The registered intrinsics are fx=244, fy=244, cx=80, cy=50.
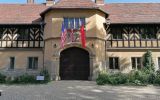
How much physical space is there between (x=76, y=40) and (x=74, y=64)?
83.1 inches

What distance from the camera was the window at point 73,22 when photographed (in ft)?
70.2

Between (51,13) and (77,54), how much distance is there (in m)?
4.35

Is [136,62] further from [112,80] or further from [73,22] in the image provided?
[73,22]

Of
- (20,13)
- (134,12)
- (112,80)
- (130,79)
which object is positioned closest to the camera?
(112,80)

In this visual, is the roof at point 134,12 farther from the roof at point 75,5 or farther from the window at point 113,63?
the window at point 113,63

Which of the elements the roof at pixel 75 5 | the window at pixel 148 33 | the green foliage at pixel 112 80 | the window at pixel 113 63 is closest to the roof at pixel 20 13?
the roof at pixel 75 5

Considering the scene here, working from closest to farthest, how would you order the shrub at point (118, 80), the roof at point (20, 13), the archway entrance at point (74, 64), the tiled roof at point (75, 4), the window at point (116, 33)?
1. the shrub at point (118, 80)
2. the archway entrance at point (74, 64)
3. the tiled roof at point (75, 4)
4. the window at point (116, 33)
5. the roof at point (20, 13)

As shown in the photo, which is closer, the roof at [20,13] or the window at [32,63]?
the window at [32,63]

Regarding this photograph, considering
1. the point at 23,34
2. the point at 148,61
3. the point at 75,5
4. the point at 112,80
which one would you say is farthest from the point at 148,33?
the point at 23,34

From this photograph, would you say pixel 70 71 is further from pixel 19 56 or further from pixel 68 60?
pixel 19 56

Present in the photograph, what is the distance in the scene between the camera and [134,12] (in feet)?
81.5

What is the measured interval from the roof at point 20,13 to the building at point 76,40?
0.09m

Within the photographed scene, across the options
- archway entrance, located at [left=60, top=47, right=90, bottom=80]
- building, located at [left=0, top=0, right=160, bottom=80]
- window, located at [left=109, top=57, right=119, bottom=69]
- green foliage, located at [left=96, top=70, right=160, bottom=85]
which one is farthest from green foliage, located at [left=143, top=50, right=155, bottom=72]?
archway entrance, located at [left=60, top=47, right=90, bottom=80]

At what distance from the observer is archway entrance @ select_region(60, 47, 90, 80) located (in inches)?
834
